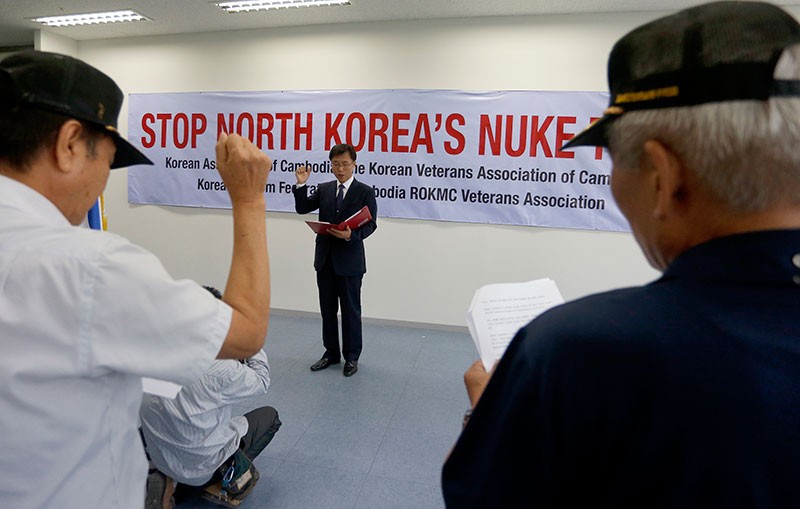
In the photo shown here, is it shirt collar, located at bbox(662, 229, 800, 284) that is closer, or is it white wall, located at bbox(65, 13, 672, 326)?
shirt collar, located at bbox(662, 229, 800, 284)

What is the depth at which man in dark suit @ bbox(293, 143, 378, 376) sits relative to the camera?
3.11 meters

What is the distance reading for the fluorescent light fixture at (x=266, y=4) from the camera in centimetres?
347

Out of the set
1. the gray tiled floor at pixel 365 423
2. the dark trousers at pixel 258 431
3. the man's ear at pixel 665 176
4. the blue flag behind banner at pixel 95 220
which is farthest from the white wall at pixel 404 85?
the man's ear at pixel 665 176

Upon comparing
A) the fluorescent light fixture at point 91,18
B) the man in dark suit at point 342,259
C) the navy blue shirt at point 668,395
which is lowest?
the man in dark suit at point 342,259

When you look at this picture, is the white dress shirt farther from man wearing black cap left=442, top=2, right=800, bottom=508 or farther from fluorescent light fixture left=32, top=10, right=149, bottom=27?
fluorescent light fixture left=32, top=10, right=149, bottom=27

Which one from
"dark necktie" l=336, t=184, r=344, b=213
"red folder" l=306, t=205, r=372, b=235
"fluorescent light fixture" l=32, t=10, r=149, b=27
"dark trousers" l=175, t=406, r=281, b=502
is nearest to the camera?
"dark trousers" l=175, t=406, r=281, b=502

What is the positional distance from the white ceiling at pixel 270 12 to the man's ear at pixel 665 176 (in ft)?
11.0

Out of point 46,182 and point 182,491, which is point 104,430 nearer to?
point 46,182

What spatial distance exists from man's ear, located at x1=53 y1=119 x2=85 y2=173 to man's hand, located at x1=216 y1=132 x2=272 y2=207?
0.20m

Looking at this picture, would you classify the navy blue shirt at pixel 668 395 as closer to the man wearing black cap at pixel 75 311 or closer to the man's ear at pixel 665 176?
the man's ear at pixel 665 176

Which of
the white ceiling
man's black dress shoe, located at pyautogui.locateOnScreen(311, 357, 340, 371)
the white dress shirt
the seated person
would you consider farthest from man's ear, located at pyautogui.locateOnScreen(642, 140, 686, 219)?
the white ceiling

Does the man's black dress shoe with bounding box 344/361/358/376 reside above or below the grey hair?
below

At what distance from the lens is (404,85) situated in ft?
12.5

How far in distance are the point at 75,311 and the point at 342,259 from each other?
8.31ft
